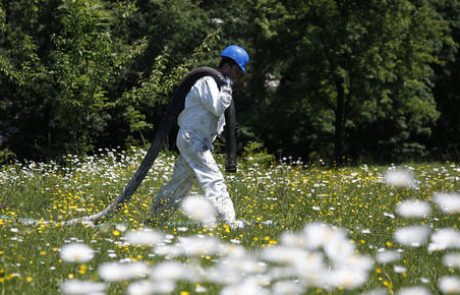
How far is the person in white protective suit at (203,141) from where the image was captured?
246 inches

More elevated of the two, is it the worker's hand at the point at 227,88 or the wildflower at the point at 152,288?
the worker's hand at the point at 227,88

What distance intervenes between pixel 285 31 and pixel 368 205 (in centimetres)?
1500

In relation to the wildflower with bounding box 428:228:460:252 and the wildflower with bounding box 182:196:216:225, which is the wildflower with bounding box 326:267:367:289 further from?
the wildflower with bounding box 182:196:216:225

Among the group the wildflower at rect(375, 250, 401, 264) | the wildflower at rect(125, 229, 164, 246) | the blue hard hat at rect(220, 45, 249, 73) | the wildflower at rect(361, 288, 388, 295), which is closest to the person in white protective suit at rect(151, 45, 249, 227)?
the blue hard hat at rect(220, 45, 249, 73)

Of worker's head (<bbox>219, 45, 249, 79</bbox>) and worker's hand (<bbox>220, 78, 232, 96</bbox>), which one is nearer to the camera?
worker's hand (<bbox>220, 78, 232, 96</bbox>)

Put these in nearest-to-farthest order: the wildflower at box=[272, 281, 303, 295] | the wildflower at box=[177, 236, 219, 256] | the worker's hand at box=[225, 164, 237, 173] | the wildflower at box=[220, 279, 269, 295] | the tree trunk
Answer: the wildflower at box=[220, 279, 269, 295]
the wildflower at box=[272, 281, 303, 295]
the wildflower at box=[177, 236, 219, 256]
the worker's hand at box=[225, 164, 237, 173]
the tree trunk

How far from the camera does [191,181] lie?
6.68 m

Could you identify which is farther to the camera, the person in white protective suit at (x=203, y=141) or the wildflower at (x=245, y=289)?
the person in white protective suit at (x=203, y=141)

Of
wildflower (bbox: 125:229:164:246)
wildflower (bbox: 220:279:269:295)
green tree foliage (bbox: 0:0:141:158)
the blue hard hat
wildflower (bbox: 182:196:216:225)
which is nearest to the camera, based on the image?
wildflower (bbox: 220:279:269:295)

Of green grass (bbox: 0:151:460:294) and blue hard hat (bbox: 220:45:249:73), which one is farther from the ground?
blue hard hat (bbox: 220:45:249:73)

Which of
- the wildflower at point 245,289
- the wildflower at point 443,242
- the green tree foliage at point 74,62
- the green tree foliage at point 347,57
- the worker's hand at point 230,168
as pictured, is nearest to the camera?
the wildflower at point 245,289

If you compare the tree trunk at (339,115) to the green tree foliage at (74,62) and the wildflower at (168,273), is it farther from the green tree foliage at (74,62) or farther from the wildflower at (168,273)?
the wildflower at (168,273)

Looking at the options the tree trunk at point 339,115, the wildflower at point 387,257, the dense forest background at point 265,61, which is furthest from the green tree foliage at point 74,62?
the wildflower at point 387,257

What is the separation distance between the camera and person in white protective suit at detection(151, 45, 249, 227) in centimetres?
624
